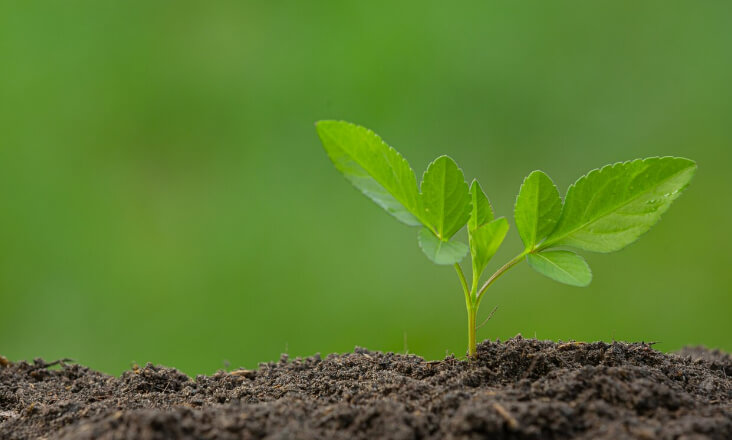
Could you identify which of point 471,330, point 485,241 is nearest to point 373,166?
point 485,241

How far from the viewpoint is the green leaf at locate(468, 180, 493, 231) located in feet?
4.58

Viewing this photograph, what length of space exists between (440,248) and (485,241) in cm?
18

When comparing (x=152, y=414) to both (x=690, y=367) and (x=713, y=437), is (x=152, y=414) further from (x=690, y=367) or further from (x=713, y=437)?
(x=690, y=367)

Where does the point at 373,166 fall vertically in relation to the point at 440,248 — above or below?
above

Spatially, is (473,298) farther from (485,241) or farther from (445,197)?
(445,197)

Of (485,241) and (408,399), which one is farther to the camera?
(485,241)

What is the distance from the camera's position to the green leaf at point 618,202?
127cm

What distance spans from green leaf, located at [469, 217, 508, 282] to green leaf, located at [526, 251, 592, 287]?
8cm

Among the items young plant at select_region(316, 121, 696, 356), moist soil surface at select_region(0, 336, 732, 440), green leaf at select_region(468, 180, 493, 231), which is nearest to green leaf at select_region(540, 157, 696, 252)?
young plant at select_region(316, 121, 696, 356)

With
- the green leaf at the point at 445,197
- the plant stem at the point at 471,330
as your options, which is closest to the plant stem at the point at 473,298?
the plant stem at the point at 471,330

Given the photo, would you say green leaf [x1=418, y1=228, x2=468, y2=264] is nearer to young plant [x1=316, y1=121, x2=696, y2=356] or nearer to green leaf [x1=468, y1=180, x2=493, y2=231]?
young plant [x1=316, y1=121, x2=696, y2=356]

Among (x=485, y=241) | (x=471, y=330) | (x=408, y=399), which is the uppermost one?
(x=485, y=241)

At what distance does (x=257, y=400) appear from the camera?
136cm

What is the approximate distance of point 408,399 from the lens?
3.94 ft
